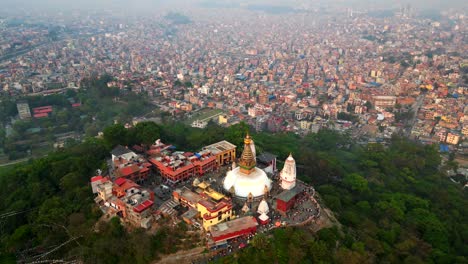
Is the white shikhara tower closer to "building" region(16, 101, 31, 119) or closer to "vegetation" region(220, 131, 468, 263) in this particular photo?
"vegetation" region(220, 131, 468, 263)

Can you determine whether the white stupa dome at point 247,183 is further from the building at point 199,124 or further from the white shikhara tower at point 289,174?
the building at point 199,124

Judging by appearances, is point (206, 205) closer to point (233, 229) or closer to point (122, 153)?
point (233, 229)

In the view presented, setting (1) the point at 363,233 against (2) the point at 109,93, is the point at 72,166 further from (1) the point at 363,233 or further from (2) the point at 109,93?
(2) the point at 109,93

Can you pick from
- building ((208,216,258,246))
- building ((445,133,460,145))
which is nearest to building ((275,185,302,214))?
building ((208,216,258,246))

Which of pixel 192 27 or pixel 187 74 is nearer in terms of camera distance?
pixel 187 74

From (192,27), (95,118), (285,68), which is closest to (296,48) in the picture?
(285,68)
